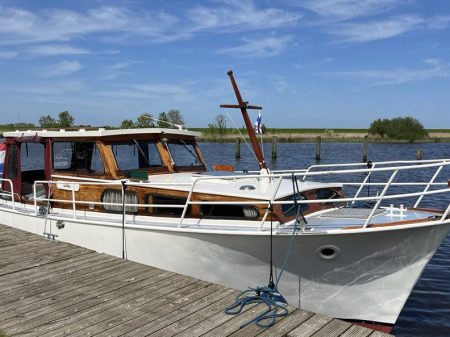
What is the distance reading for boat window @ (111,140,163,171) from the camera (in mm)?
8586

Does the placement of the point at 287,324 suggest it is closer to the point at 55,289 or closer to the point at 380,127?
the point at 55,289

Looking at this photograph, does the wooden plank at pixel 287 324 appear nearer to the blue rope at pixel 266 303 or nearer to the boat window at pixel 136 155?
the blue rope at pixel 266 303

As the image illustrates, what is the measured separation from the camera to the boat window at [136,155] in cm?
859

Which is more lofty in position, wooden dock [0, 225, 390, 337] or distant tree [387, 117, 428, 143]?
distant tree [387, 117, 428, 143]

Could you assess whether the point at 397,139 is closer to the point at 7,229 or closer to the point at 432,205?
the point at 432,205

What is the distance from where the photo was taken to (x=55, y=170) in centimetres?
895

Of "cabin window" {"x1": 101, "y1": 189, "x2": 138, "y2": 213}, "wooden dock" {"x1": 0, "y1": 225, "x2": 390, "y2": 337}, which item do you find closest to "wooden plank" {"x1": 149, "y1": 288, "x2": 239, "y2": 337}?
"wooden dock" {"x1": 0, "y1": 225, "x2": 390, "y2": 337}

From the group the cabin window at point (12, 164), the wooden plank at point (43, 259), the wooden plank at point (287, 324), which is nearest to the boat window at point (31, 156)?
the cabin window at point (12, 164)

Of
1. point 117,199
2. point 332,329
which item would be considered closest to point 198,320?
point 332,329

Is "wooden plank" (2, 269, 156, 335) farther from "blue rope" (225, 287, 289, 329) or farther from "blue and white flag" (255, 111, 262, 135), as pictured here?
"blue and white flag" (255, 111, 262, 135)

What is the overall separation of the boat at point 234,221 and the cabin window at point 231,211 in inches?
0.7

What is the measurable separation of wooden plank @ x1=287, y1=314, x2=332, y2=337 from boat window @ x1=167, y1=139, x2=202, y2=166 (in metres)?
4.86

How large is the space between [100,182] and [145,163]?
3.69 ft

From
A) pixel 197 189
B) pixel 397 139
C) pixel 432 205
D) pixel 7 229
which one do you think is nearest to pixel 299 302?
pixel 197 189
